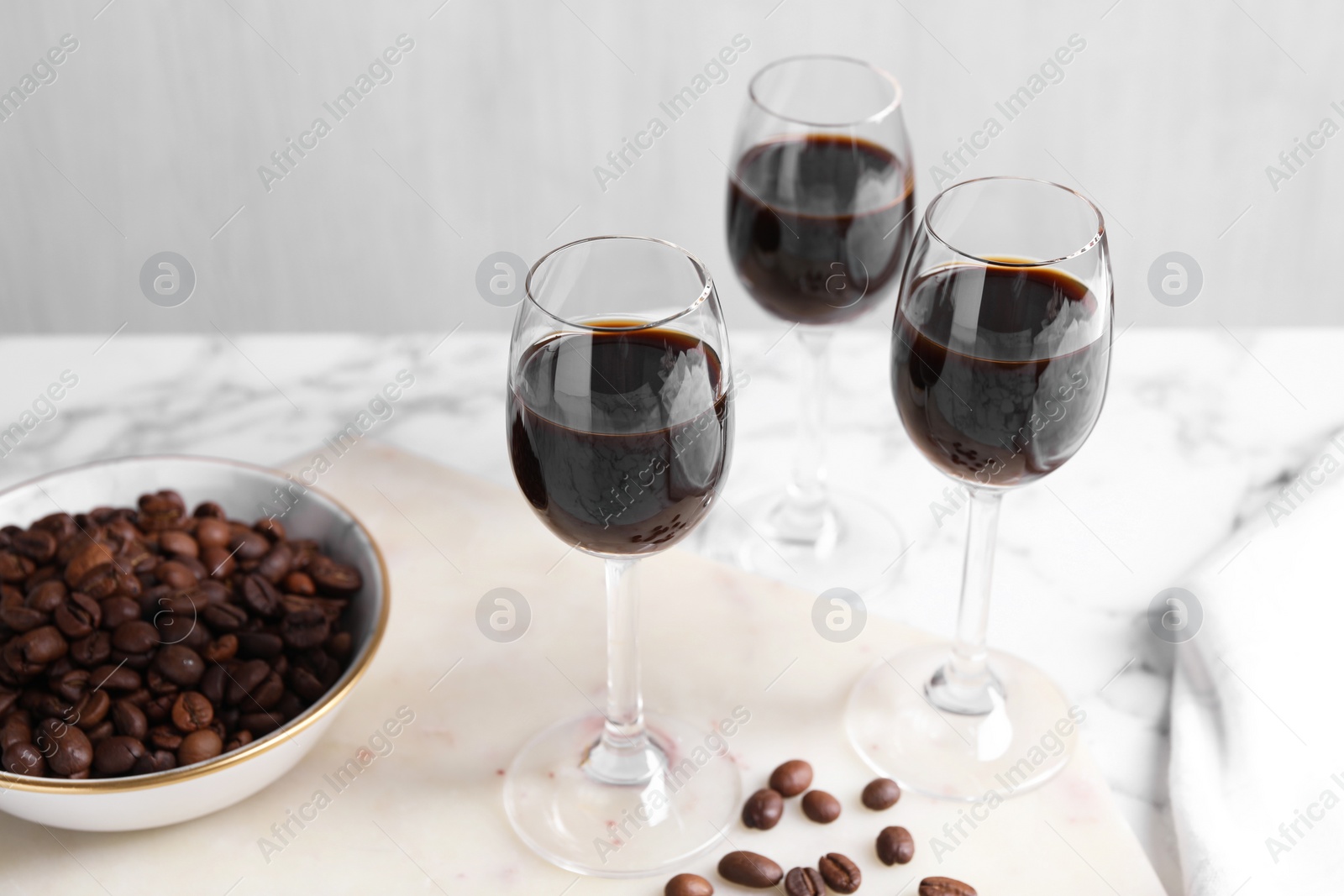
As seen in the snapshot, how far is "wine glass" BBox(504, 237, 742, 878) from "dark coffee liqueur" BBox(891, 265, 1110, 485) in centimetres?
18

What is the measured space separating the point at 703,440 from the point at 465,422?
2.65ft

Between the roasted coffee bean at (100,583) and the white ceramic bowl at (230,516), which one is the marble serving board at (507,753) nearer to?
the white ceramic bowl at (230,516)

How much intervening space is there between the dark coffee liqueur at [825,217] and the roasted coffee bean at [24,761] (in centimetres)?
83

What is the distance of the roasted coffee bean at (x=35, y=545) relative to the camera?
4.31 ft

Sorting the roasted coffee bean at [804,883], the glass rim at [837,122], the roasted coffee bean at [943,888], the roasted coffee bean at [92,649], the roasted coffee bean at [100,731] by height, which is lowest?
the roasted coffee bean at [804,883]

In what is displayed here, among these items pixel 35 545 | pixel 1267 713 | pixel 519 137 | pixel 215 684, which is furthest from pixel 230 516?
pixel 519 137

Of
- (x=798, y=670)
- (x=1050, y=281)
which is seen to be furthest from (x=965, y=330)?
(x=798, y=670)

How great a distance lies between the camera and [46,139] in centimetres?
251

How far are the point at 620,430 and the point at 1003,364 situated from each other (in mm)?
323

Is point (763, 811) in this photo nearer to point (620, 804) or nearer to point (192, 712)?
point (620, 804)

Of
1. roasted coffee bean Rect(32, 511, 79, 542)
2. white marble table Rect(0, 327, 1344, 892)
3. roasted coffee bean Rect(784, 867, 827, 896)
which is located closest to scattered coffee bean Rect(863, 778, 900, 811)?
roasted coffee bean Rect(784, 867, 827, 896)

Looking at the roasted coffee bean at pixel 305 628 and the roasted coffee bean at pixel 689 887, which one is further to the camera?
the roasted coffee bean at pixel 305 628

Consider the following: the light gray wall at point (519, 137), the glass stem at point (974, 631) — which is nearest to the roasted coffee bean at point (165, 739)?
the glass stem at point (974, 631)

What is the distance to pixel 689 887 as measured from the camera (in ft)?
3.64
